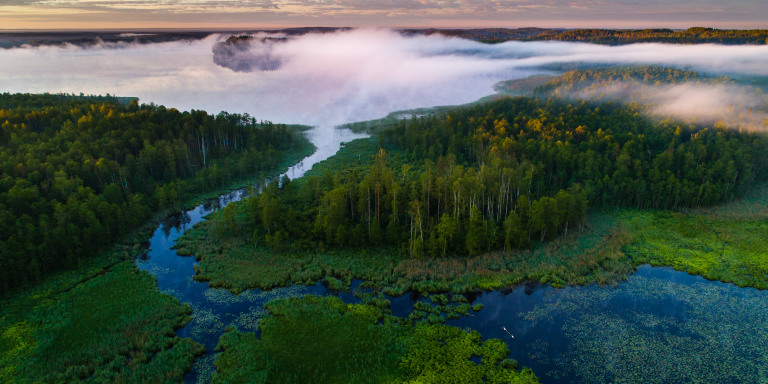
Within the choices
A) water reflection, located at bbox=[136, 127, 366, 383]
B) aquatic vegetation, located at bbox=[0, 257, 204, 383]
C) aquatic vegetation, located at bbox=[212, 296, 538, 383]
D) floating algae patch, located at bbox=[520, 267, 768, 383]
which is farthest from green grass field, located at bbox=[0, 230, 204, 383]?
floating algae patch, located at bbox=[520, 267, 768, 383]

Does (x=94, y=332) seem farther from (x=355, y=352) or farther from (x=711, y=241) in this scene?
(x=711, y=241)

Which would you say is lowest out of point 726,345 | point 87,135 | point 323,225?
point 726,345

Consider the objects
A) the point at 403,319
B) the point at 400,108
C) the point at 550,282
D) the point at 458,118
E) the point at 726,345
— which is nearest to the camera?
the point at 726,345

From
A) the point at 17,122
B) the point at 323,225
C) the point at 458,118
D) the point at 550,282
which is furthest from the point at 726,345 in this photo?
the point at 17,122

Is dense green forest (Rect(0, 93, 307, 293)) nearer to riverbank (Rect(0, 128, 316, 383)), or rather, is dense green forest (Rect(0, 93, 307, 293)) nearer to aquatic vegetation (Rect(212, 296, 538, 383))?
riverbank (Rect(0, 128, 316, 383))

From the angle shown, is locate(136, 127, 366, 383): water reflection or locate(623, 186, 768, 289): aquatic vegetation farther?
locate(623, 186, 768, 289): aquatic vegetation

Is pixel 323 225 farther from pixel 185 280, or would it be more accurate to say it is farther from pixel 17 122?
pixel 17 122

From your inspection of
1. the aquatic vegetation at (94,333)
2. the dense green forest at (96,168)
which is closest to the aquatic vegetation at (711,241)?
the aquatic vegetation at (94,333)
